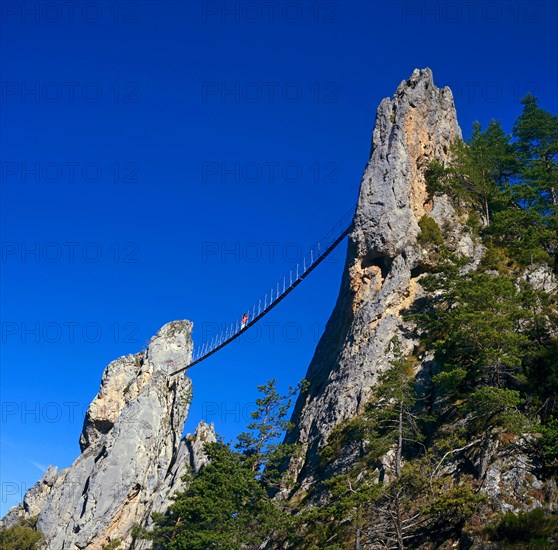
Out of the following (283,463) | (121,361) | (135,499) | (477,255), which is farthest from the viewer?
(121,361)

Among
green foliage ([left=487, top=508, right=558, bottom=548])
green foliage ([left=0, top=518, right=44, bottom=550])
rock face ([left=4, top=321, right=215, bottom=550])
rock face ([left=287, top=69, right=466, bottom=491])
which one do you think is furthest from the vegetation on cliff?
green foliage ([left=0, top=518, right=44, bottom=550])

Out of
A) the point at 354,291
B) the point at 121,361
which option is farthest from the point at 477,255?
the point at 121,361

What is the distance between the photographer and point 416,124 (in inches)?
1909

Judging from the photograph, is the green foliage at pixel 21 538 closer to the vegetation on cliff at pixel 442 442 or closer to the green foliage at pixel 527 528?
the vegetation on cliff at pixel 442 442

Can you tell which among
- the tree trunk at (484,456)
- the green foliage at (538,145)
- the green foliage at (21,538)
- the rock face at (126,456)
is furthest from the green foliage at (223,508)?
the green foliage at (538,145)

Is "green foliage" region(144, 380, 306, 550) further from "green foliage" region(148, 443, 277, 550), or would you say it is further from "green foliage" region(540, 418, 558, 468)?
"green foliage" region(540, 418, 558, 468)

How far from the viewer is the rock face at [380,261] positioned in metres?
36.2

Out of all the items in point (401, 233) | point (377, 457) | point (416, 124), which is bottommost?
point (377, 457)

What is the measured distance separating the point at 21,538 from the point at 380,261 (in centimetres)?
4188

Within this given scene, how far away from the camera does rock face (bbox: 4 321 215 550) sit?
48656 mm

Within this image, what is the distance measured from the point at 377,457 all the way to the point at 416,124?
32.1 metres

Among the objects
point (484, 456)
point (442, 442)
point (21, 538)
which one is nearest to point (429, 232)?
point (442, 442)

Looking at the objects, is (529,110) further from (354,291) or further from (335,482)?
(335,482)

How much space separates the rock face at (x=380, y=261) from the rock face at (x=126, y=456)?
54.5ft
